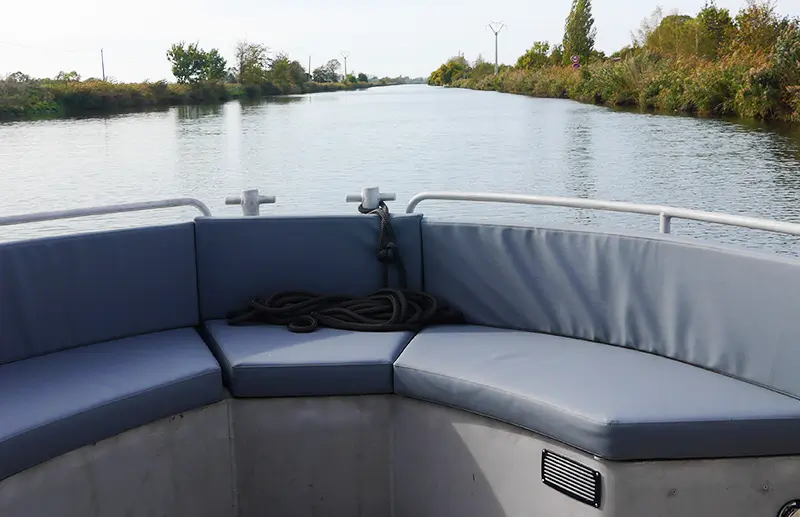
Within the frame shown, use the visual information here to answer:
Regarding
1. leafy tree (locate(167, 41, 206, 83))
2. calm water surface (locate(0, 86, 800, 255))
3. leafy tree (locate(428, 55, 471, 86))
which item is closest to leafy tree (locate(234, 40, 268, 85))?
leafy tree (locate(167, 41, 206, 83))

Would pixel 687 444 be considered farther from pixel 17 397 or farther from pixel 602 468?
pixel 17 397

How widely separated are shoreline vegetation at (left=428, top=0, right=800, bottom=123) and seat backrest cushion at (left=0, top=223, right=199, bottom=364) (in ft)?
70.0

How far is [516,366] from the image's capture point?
233cm

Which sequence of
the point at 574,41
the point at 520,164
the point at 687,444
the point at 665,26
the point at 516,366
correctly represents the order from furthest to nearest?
the point at 574,41
the point at 665,26
the point at 520,164
the point at 516,366
the point at 687,444

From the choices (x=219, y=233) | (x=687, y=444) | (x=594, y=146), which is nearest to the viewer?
(x=687, y=444)

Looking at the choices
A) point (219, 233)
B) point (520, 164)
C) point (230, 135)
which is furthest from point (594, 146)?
point (219, 233)

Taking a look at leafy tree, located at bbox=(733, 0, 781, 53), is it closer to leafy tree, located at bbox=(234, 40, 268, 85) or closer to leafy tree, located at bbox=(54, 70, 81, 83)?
leafy tree, located at bbox=(54, 70, 81, 83)

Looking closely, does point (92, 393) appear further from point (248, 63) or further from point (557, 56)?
point (248, 63)

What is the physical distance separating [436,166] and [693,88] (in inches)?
448

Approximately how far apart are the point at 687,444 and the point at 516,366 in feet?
1.71

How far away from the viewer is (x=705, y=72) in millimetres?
25938

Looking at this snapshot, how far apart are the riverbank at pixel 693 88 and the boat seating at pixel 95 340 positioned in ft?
70.2

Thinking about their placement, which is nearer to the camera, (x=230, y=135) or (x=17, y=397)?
(x=17, y=397)

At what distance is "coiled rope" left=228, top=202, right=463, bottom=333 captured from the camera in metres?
2.72
